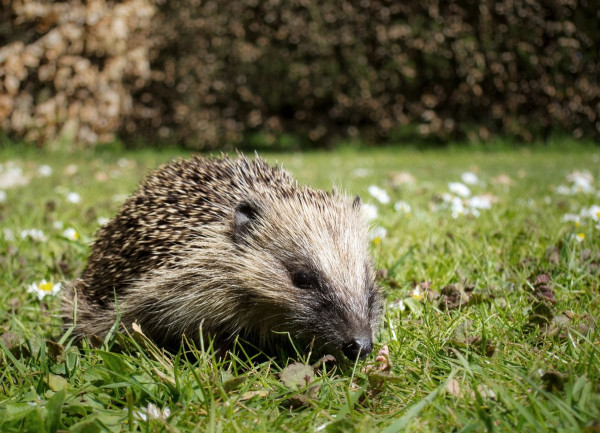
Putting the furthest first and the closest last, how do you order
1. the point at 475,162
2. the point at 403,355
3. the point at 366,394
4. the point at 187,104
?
the point at 187,104
the point at 475,162
the point at 403,355
the point at 366,394

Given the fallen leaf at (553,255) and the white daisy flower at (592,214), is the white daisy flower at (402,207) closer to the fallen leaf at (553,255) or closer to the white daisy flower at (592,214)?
the white daisy flower at (592,214)

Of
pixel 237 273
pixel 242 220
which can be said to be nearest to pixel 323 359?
pixel 237 273

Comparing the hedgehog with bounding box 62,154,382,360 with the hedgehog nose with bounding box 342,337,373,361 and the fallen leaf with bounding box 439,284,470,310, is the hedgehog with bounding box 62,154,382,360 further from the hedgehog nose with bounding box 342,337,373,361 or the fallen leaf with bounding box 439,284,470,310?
the fallen leaf with bounding box 439,284,470,310

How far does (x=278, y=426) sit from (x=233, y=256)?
110 centimetres

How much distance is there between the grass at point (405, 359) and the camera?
73.7 inches

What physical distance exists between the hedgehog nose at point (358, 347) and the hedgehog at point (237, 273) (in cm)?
6

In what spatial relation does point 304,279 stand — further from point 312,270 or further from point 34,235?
point 34,235

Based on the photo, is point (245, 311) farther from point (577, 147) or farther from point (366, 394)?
point (577, 147)

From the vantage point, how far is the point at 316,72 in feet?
37.5

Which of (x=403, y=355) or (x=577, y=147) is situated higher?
(x=577, y=147)

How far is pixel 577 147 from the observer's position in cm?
1090

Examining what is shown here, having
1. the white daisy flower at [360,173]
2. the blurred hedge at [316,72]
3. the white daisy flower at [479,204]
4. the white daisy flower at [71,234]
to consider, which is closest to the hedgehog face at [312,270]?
the white daisy flower at [71,234]

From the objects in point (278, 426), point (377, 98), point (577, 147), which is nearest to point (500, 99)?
point (577, 147)

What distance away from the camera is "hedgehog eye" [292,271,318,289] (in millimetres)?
2611
